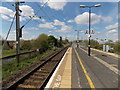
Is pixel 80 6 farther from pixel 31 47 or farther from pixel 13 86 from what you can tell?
pixel 31 47

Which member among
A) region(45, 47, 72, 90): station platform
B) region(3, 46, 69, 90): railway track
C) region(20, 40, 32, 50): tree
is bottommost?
region(3, 46, 69, 90): railway track

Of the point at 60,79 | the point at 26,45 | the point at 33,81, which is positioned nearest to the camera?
the point at 33,81

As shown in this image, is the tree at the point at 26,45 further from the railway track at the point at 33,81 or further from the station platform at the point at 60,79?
the station platform at the point at 60,79

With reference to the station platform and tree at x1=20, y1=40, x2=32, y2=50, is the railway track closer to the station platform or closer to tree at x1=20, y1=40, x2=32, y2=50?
the station platform

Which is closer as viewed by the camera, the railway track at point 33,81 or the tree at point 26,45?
the railway track at point 33,81

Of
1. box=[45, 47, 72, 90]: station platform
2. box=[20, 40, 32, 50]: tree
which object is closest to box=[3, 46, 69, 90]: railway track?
box=[45, 47, 72, 90]: station platform

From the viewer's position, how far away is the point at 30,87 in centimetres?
467

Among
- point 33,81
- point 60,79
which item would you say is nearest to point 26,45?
point 33,81

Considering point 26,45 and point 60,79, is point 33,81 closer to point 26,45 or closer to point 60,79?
point 60,79

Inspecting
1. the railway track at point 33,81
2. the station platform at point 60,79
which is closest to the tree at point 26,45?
the railway track at point 33,81

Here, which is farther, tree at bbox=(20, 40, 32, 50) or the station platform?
tree at bbox=(20, 40, 32, 50)

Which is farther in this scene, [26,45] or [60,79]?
[26,45]

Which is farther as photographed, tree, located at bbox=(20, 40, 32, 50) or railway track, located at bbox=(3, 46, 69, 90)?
tree, located at bbox=(20, 40, 32, 50)

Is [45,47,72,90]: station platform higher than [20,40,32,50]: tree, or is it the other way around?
[20,40,32,50]: tree
